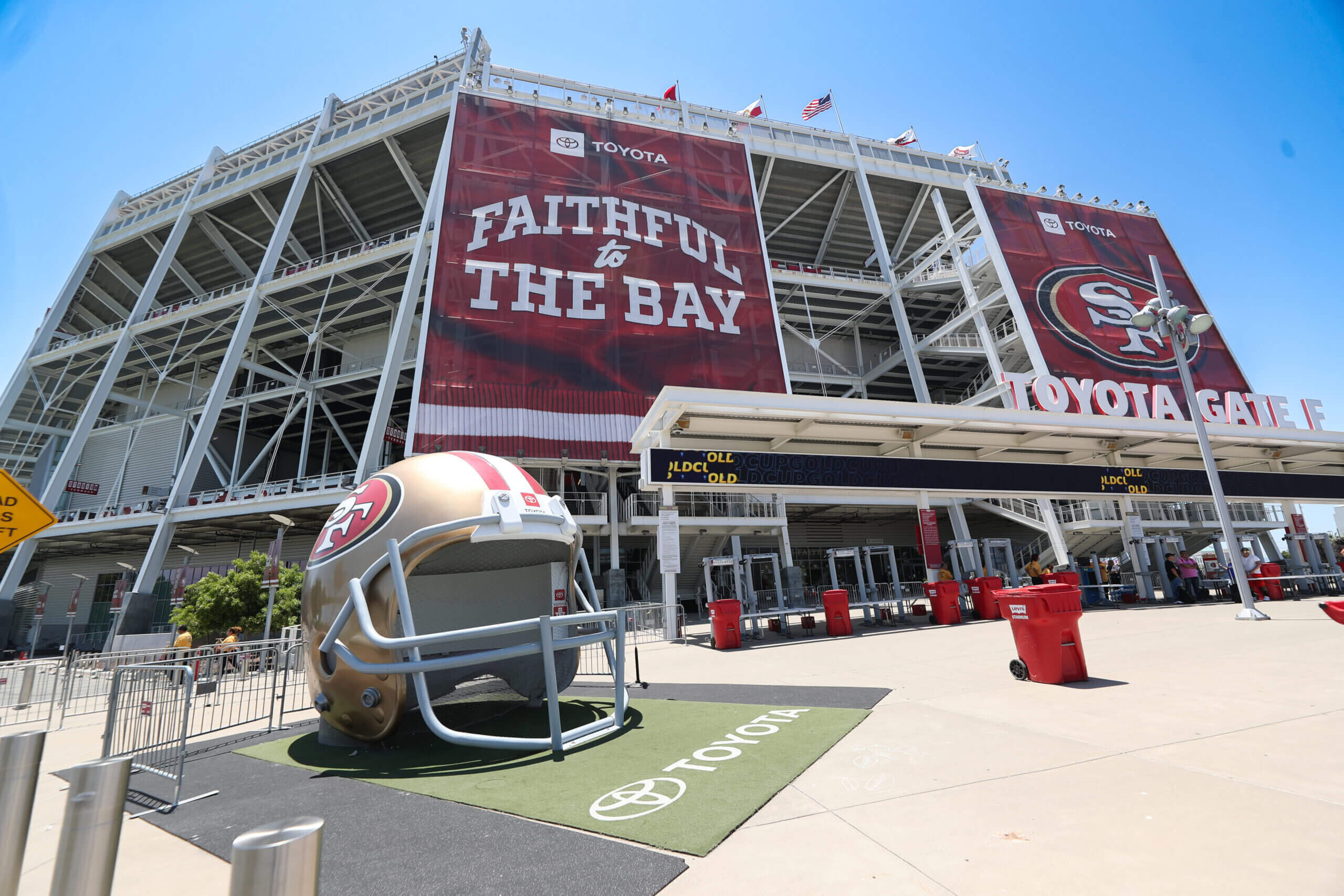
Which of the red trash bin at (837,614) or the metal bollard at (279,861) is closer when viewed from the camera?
the metal bollard at (279,861)

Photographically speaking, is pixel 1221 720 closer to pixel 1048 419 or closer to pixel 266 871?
pixel 266 871

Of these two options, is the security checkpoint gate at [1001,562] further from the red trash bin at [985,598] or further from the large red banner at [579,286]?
the large red banner at [579,286]

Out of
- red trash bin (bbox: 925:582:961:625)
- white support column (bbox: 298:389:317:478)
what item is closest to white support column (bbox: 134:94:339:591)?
white support column (bbox: 298:389:317:478)

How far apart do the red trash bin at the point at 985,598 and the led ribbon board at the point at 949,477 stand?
2512 mm

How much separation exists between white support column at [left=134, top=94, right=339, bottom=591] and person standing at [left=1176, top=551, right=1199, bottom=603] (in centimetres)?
3654

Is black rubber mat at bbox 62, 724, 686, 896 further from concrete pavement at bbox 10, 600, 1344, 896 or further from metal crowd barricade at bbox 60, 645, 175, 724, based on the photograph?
metal crowd barricade at bbox 60, 645, 175, 724

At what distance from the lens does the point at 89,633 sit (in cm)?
3350

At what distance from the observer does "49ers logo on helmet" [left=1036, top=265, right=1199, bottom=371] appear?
27.7 m

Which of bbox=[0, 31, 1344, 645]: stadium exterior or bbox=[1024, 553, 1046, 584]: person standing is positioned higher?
bbox=[0, 31, 1344, 645]: stadium exterior

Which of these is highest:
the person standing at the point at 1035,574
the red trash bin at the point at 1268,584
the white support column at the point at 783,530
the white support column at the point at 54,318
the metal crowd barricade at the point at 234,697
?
the white support column at the point at 54,318

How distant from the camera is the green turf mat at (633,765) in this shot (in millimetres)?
3361

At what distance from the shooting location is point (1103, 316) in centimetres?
2892

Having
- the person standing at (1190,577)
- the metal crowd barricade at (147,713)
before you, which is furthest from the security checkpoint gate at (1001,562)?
the metal crowd barricade at (147,713)

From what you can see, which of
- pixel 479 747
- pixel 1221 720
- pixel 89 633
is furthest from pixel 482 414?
pixel 89 633
